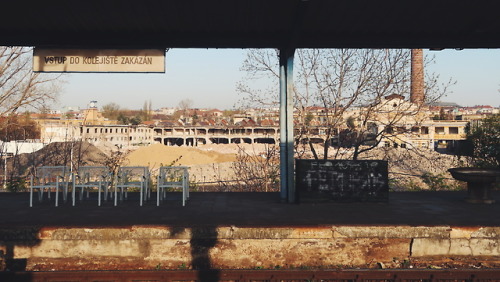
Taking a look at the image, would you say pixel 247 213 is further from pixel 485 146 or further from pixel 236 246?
pixel 485 146

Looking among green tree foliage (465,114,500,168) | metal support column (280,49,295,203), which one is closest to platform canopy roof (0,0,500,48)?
metal support column (280,49,295,203)

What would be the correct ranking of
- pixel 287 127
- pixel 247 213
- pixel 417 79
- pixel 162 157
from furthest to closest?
pixel 162 157 → pixel 417 79 → pixel 287 127 → pixel 247 213

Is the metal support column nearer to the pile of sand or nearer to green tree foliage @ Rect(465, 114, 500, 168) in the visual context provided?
green tree foliage @ Rect(465, 114, 500, 168)

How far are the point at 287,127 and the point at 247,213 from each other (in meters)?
2.27

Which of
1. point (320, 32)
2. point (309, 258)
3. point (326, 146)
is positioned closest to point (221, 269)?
point (309, 258)

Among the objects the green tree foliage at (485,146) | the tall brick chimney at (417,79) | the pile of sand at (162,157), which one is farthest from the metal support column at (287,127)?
the pile of sand at (162,157)

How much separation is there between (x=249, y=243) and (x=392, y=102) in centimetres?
901

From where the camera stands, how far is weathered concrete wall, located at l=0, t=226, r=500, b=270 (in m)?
5.83

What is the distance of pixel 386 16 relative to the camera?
755 centimetres

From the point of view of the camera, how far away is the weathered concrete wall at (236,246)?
19.1 ft

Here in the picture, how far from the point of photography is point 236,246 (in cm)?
594

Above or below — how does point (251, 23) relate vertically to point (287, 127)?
above

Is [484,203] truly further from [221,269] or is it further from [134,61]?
[134,61]

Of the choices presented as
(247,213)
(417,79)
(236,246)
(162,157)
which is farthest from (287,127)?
(162,157)
